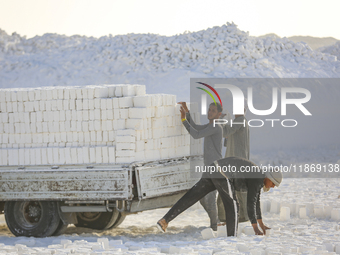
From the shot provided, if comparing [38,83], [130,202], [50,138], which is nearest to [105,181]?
[130,202]

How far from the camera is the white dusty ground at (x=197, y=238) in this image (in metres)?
5.84

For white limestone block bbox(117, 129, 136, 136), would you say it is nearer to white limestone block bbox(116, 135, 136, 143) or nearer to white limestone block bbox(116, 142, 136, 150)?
white limestone block bbox(116, 135, 136, 143)

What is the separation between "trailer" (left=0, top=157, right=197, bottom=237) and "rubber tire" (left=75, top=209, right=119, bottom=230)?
0.52m

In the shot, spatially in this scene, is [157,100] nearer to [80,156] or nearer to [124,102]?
[124,102]

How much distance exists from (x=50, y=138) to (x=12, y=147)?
63cm

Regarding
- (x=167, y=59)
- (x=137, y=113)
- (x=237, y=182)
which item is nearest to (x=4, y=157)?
(x=137, y=113)

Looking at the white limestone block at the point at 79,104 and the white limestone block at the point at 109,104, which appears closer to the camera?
the white limestone block at the point at 109,104

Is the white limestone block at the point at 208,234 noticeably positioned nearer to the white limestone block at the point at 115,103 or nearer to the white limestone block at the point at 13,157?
the white limestone block at the point at 115,103

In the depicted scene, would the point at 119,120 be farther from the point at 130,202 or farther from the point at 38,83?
the point at 38,83

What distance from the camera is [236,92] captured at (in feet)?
30.2

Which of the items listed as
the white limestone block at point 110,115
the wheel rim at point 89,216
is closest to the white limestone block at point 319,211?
the wheel rim at point 89,216

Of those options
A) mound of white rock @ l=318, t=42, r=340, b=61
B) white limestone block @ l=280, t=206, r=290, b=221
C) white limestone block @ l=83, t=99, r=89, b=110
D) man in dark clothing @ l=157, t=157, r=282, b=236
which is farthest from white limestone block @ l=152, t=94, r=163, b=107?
mound of white rock @ l=318, t=42, r=340, b=61

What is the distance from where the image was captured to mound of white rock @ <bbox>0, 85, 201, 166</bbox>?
6.93 meters

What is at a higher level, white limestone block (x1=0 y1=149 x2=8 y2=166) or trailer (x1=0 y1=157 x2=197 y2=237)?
white limestone block (x1=0 y1=149 x2=8 y2=166)
